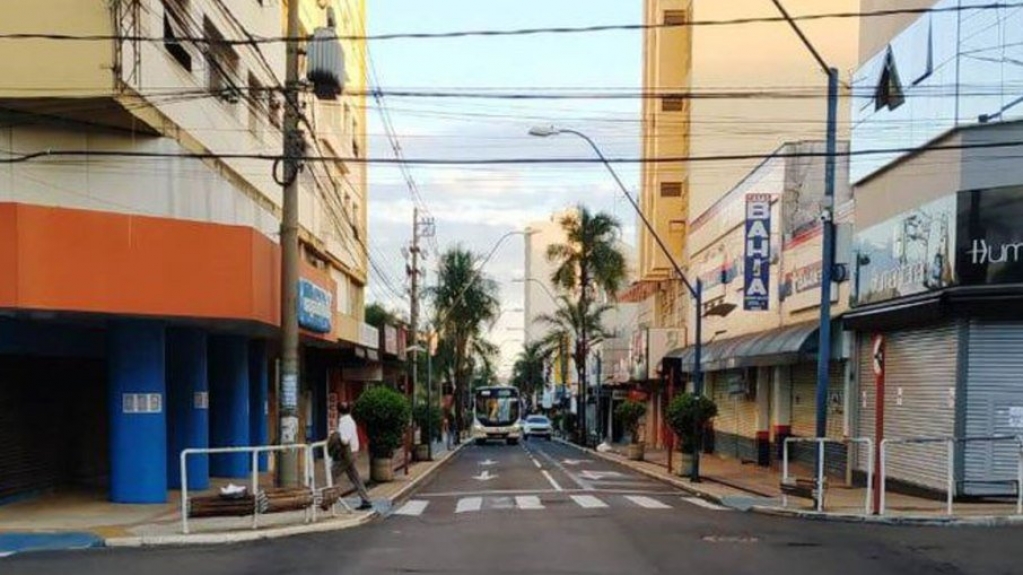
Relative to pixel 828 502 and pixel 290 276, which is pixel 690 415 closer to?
pixel 828 502

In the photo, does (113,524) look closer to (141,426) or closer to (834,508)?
(141,426)

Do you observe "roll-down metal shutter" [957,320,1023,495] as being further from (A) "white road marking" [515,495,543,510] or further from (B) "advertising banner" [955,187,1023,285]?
(A) "white road marking" [515,495,543,510]

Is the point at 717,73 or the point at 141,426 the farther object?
the point at 717,73

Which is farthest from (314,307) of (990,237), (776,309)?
(776,309)

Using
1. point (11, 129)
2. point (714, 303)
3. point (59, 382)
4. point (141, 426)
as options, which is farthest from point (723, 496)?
point (714, 303)

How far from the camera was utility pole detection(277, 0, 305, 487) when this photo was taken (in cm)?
1686

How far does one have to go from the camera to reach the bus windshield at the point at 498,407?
62312mm

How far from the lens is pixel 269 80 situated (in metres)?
27.1

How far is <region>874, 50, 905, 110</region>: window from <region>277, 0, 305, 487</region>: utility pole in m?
11.6

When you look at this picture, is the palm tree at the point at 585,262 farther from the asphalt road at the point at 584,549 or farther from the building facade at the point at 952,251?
the asphalt road at the point at 584,549

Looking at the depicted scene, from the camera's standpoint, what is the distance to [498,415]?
205 feet

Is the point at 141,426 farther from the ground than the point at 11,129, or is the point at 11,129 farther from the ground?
the point at 11,129

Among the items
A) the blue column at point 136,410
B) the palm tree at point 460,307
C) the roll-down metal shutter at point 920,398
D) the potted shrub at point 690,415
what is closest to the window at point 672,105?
the palm tree at point 460,307

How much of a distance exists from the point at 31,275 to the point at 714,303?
27.3 metres
